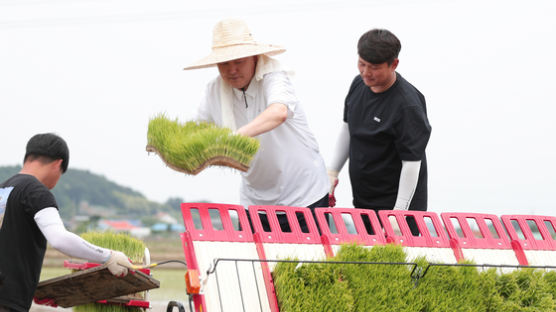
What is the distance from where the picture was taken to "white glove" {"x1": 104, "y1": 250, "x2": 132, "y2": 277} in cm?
299

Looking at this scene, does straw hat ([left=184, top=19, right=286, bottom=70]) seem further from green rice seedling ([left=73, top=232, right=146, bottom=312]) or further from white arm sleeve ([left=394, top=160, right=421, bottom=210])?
green rice seedling ([left=73, top=232, right=146, bottom=312])

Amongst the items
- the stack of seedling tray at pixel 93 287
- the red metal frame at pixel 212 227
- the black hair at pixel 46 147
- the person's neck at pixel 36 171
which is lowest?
the stack of seedling tray at pixel 93 287

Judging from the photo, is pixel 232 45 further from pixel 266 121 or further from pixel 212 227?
pixel 212 227

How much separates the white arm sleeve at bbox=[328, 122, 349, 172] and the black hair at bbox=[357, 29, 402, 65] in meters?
0.61

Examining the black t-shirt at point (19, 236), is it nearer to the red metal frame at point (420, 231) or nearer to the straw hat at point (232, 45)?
the straw hat at point (232, 45)

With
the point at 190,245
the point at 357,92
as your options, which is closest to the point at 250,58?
the point at 357,92

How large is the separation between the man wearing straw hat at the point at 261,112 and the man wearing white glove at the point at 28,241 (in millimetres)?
970

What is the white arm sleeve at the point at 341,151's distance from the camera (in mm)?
4195

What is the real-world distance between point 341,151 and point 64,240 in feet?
5.97

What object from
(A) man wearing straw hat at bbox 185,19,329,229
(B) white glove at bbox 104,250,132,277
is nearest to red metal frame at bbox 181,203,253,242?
(B) white glove at bbox 104,250,132,277

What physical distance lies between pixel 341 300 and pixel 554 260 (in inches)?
50.9

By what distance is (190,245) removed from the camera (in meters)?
2.84

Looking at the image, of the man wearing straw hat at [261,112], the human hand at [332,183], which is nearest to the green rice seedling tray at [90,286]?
Answer: the man wearing straw hat at [261,112]

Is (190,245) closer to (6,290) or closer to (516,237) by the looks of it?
(6,290)
